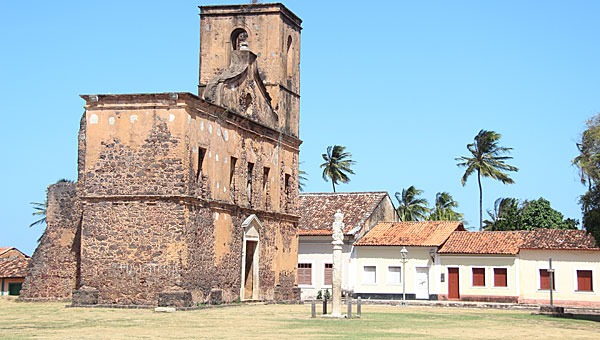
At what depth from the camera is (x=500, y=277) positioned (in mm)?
42719

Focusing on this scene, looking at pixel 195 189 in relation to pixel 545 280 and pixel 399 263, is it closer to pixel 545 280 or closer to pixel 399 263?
pixel 399 263

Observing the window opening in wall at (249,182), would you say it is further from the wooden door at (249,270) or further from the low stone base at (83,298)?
the low stone base at (83,298)

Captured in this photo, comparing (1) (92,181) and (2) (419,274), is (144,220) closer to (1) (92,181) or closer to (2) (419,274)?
(1) (92,181)

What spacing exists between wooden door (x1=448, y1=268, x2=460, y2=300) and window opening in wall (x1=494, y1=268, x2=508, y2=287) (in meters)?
1.93

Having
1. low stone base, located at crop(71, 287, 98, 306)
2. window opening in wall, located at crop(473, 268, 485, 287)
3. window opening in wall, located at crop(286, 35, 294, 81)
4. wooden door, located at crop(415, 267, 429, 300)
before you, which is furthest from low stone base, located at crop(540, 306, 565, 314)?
low stone base, located at crop(71, 287, 98, 306)

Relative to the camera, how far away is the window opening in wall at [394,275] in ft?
147

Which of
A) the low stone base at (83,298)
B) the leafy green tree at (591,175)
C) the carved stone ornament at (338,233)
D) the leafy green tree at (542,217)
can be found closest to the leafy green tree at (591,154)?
the leafy green tree at (591,175)

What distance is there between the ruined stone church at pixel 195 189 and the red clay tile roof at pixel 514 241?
10253mm

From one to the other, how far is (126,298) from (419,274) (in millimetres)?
20670

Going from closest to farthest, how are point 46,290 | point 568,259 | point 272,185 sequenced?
point 46,290 < point 272,185 < point 568,259

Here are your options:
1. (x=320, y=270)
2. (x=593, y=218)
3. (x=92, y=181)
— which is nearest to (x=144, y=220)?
(x=92, y=181)

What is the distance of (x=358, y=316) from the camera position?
80.1 feet

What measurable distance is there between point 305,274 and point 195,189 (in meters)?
19.5

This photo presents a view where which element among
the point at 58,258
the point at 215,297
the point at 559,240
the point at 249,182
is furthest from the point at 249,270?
the point at 559,240
